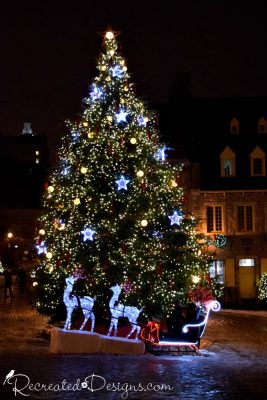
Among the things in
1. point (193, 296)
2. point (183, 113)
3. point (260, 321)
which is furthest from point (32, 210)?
point (193, 296)

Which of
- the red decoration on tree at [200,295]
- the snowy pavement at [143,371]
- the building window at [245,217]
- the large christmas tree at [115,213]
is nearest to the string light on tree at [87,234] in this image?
the large christmas tree at [115,213]

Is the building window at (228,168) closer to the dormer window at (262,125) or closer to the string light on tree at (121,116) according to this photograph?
the dormer window at (262,125)

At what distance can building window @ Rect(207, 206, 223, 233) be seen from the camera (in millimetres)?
39531

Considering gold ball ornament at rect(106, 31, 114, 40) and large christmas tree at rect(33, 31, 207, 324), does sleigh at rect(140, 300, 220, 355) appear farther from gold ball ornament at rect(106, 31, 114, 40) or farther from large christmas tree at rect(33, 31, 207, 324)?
gold ball ornament at rect(106, 31, 114, 40)

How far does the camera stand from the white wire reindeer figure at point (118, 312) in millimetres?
17422

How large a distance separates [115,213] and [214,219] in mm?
21638

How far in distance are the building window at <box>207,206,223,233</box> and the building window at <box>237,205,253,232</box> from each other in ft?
3.76

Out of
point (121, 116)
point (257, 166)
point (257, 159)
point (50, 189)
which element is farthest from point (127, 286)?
point (257, 159)

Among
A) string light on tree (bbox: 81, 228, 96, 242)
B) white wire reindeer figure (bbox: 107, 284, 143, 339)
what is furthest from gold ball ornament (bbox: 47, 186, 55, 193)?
white wire reindeer figure (bbox: 107, 284, 143, 339)

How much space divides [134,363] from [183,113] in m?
32.7

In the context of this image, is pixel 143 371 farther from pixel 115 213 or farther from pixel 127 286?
pixel 115 213

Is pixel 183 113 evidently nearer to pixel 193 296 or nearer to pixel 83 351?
pixel 193 296

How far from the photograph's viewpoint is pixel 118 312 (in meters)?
17.9

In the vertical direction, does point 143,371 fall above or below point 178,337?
below
